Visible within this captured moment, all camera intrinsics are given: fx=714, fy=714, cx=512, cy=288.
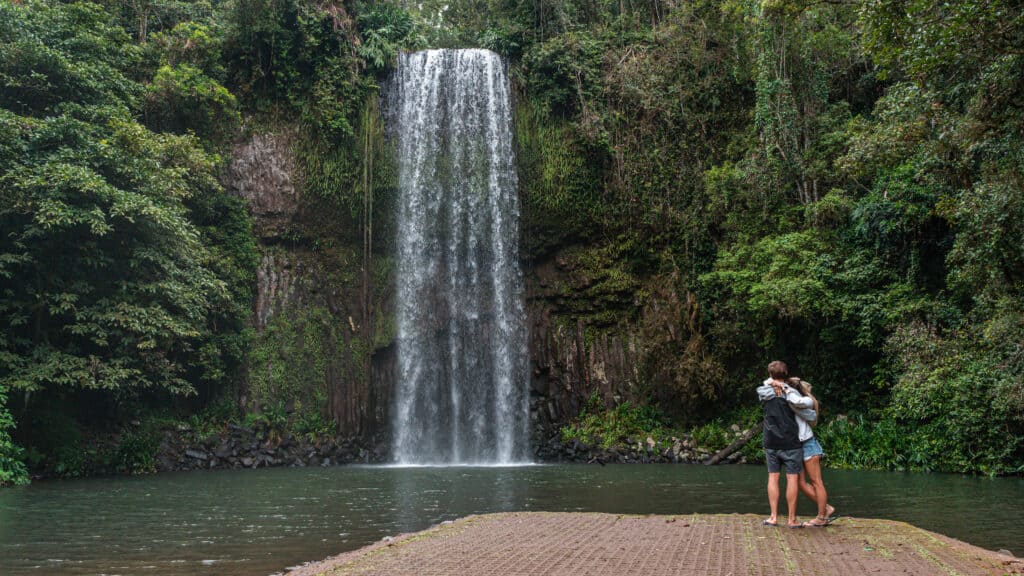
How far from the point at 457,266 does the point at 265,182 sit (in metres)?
6.14

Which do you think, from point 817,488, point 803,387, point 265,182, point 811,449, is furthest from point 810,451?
point 265,182

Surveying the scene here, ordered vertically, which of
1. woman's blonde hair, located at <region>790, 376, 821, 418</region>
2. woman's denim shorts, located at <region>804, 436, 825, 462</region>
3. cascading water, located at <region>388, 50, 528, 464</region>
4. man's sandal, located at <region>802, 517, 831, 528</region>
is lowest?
man's sandal, located at <region>802, 517, 831, 528</region>

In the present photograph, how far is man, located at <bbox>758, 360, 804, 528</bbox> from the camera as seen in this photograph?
622cm

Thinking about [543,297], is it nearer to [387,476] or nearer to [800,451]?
[387,476]

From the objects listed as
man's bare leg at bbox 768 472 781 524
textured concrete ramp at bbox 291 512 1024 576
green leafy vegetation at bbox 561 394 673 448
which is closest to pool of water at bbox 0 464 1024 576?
textured concrete ramp at bbox 291 512 1024 576

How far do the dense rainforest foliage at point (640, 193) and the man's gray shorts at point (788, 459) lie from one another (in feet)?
18.1

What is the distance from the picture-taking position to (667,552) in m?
4.91

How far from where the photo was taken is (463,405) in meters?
19.3

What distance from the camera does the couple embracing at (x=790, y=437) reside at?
6.18 metres

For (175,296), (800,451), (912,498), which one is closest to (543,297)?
(175,296)

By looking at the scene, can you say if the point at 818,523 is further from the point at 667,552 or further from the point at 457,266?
the point at 457,266

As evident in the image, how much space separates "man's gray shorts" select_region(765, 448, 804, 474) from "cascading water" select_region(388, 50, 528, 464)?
12.8 m

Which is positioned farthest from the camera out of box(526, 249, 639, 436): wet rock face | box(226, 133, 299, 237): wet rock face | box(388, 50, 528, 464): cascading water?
box(226, 133, 299, 237): wet rock face

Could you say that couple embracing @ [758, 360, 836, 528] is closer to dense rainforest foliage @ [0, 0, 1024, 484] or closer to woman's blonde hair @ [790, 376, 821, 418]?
woman's blonde hair @ [790, 376, 821, 418]
